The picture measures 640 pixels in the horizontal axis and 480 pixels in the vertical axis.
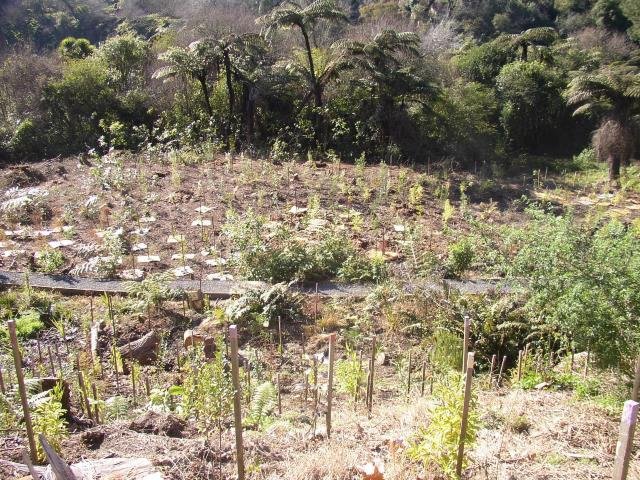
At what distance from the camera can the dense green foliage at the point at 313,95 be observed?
493 inches

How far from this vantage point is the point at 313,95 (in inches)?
545

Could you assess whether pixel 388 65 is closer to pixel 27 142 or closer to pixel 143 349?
pixel 27 142

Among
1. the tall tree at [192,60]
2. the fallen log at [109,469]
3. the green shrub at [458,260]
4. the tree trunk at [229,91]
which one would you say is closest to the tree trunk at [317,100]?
the tree trunk at [229,91]

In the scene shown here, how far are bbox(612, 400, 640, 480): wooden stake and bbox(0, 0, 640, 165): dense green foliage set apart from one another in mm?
10426

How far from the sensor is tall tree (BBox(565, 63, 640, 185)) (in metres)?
11.5

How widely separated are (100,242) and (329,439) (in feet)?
19.5

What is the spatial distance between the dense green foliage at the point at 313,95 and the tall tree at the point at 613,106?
3 centimetres

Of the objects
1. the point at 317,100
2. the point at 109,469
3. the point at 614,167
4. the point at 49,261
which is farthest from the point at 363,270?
the point at 614,167

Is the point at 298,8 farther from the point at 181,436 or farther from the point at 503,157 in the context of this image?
the point at 181,436

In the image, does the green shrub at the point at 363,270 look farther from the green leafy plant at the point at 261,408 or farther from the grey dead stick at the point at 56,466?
the grey dead stick at the point at 56,466

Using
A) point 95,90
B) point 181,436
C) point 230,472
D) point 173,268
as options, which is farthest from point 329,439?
point 95,90

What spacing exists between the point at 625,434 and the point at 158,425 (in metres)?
2.54

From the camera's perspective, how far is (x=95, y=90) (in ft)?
47.3

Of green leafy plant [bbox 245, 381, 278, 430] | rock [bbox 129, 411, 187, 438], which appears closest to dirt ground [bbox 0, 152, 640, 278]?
green leafy plant [bbox 245, 381, 278, 430]
